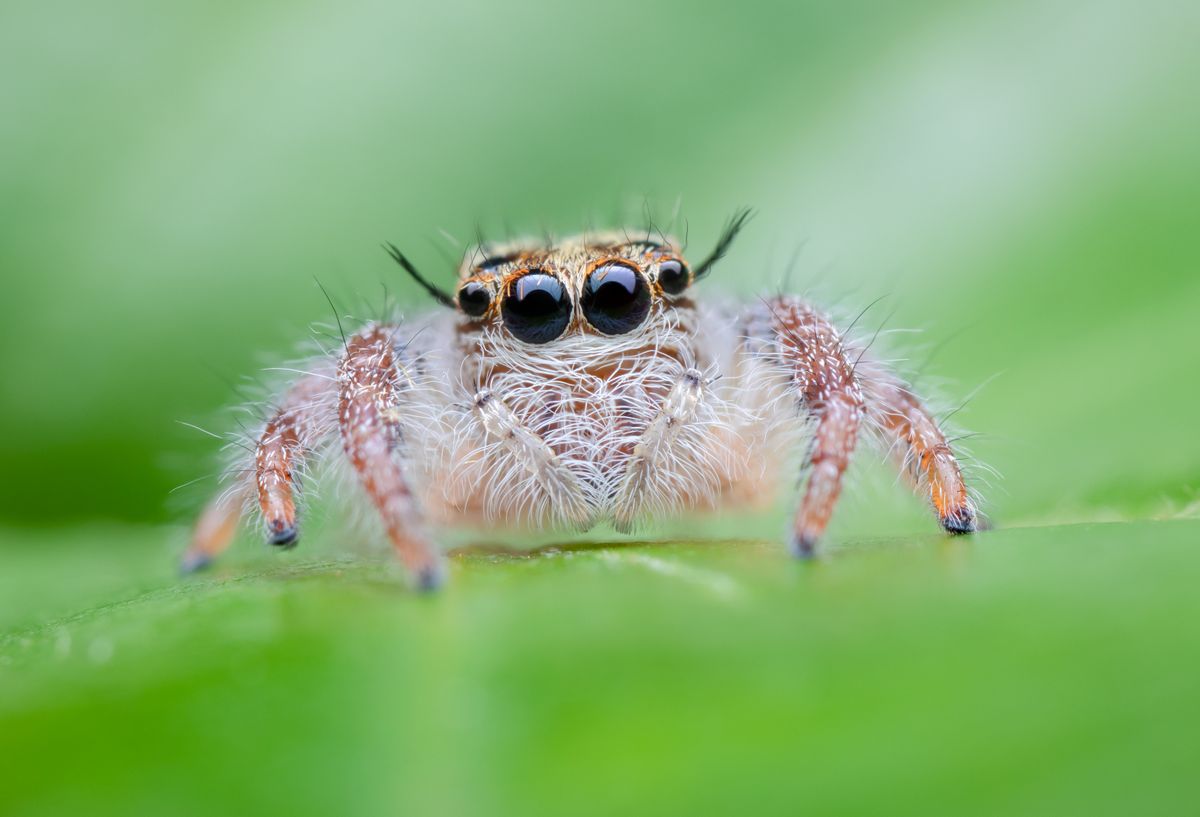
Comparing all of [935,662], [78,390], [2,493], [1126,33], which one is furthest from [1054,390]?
[2,493]

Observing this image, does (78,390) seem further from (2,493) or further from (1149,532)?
(1149,532)

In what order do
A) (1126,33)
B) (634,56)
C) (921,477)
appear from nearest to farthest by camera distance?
(921,477) < (1126,33) < (634,56)

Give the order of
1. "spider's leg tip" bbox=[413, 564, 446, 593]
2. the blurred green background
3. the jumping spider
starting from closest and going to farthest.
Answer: the blurred green background < "spider's leg tip" bbox=[413, 564, 446, 593] < the jumping spider

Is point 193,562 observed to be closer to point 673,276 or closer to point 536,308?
point 536,308

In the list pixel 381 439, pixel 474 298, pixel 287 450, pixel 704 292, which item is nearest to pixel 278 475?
pixel 287 450

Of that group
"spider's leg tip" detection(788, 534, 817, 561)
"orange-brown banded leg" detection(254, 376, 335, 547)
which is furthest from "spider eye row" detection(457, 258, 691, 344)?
"spider's leg tip" detection(788, 534, 817, 561)

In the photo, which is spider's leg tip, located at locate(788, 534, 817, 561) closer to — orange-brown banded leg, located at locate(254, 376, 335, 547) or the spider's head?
the spider's head

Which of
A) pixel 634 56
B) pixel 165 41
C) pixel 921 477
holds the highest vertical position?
pixel 634 56

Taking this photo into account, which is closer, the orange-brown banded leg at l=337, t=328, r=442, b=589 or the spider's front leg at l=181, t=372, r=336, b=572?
the orange-brown banded leg at l=337, t=328, r=442, b=589

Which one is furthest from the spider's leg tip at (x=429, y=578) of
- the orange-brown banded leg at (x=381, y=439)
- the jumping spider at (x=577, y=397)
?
the jumping spider at (x=577, y=397)
